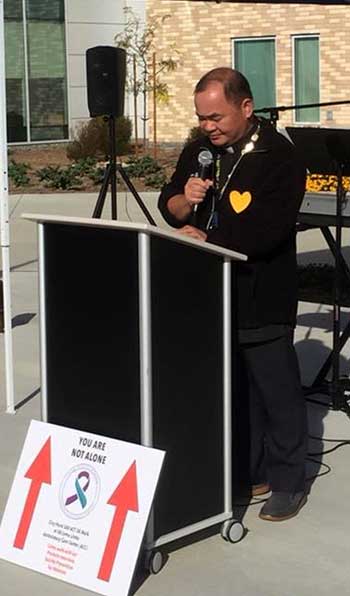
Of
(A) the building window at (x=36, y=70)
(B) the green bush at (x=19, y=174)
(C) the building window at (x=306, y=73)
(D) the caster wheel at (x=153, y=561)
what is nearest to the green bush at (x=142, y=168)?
(B) the green bush at (x=19, y=174)

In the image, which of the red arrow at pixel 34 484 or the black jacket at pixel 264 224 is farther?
the black jacket at pixel 264 224

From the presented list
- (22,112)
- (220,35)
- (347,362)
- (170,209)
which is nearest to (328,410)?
(347,362)

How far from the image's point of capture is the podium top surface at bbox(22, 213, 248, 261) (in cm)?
422

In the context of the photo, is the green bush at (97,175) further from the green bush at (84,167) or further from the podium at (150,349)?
the podium at (150,349)

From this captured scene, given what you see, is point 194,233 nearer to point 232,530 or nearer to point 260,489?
point 232,530

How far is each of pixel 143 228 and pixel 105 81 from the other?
7053 mm

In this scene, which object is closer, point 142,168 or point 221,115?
point 221,115

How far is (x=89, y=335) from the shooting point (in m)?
4.55

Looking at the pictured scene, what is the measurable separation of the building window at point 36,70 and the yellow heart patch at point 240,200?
2481cm

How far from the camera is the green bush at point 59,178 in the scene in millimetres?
20953

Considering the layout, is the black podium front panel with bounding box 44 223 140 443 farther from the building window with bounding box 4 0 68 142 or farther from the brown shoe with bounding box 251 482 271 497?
the building window with bounding box 4 0 68 142

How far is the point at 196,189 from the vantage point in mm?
4645

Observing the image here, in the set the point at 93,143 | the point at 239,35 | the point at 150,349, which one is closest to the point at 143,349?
the point at 150,349

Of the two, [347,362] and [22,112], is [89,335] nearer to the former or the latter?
[347,362]
